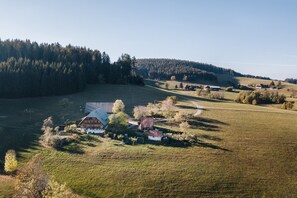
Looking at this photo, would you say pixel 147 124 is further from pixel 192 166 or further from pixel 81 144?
pixel 192 166

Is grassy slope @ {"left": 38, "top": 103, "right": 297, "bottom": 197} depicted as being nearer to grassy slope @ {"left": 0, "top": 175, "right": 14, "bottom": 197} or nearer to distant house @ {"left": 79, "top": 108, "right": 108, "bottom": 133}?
grassy slope @ {"left": 0, "top": 175, "right": 14, "bottom": 197}

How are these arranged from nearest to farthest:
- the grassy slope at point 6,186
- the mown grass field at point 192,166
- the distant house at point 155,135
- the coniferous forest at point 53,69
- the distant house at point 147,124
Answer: the grassy slope at point 6,186 < the mown grass field at point 192,166 < the distant house at point 155,135 < the distant house at point 147,124 < the coniferous forest at point 53,69

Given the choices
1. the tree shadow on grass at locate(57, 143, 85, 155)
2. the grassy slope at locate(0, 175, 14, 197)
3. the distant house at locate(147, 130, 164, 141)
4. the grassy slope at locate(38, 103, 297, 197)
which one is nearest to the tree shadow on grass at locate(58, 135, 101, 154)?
the tree shadow on grass at locate(57, 143, 85, 155)

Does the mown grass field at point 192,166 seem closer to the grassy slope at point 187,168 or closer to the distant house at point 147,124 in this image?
Answer: the grassy slope at point 187,168

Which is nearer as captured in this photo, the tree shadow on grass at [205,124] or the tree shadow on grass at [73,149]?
the tree shadow on grass at [73,149]

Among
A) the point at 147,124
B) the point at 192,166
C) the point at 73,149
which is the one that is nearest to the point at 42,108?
the point at 73,149

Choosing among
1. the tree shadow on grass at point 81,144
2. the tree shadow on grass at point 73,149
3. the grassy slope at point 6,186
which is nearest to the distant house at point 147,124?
the tree shadow on grass at point 81,144
